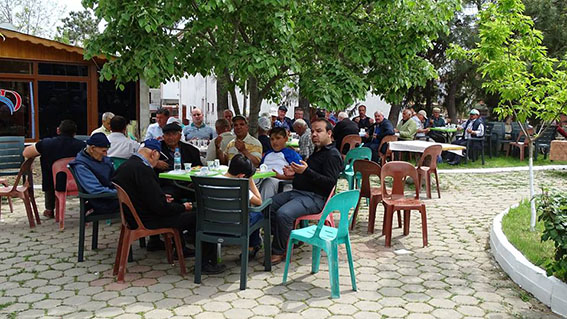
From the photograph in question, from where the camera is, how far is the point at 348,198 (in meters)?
4.50

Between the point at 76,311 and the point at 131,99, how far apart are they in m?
10.5

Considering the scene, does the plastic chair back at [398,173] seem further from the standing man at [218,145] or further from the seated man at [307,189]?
the standing man at [218,145]

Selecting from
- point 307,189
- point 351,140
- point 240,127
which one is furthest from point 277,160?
point 351,140

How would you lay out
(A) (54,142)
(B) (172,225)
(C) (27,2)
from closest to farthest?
(B) (172,225) → (A) (54,142) → (C) (27,2)

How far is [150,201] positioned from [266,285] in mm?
1315

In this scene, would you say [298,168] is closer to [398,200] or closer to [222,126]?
[398,200]

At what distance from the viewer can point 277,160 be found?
637cm

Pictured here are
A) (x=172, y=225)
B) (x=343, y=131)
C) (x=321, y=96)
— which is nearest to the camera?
(x=172, y=225)

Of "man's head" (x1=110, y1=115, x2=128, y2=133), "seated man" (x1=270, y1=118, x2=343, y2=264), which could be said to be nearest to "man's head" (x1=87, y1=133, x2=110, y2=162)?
"man's head" (x1=110, y1=115, x2=128, y2=133)

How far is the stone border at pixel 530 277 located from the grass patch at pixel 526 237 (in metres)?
0.08

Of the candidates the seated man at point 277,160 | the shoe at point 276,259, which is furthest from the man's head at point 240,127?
the shoe at point 276,259

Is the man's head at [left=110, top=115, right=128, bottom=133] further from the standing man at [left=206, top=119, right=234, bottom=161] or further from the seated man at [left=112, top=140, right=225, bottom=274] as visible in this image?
the seated man at [left=112, top=140, right=225, bottom=274]

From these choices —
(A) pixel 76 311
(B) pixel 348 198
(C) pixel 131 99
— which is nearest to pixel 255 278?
(B) pixel 348 198

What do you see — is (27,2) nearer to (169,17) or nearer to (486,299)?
(169,17)
